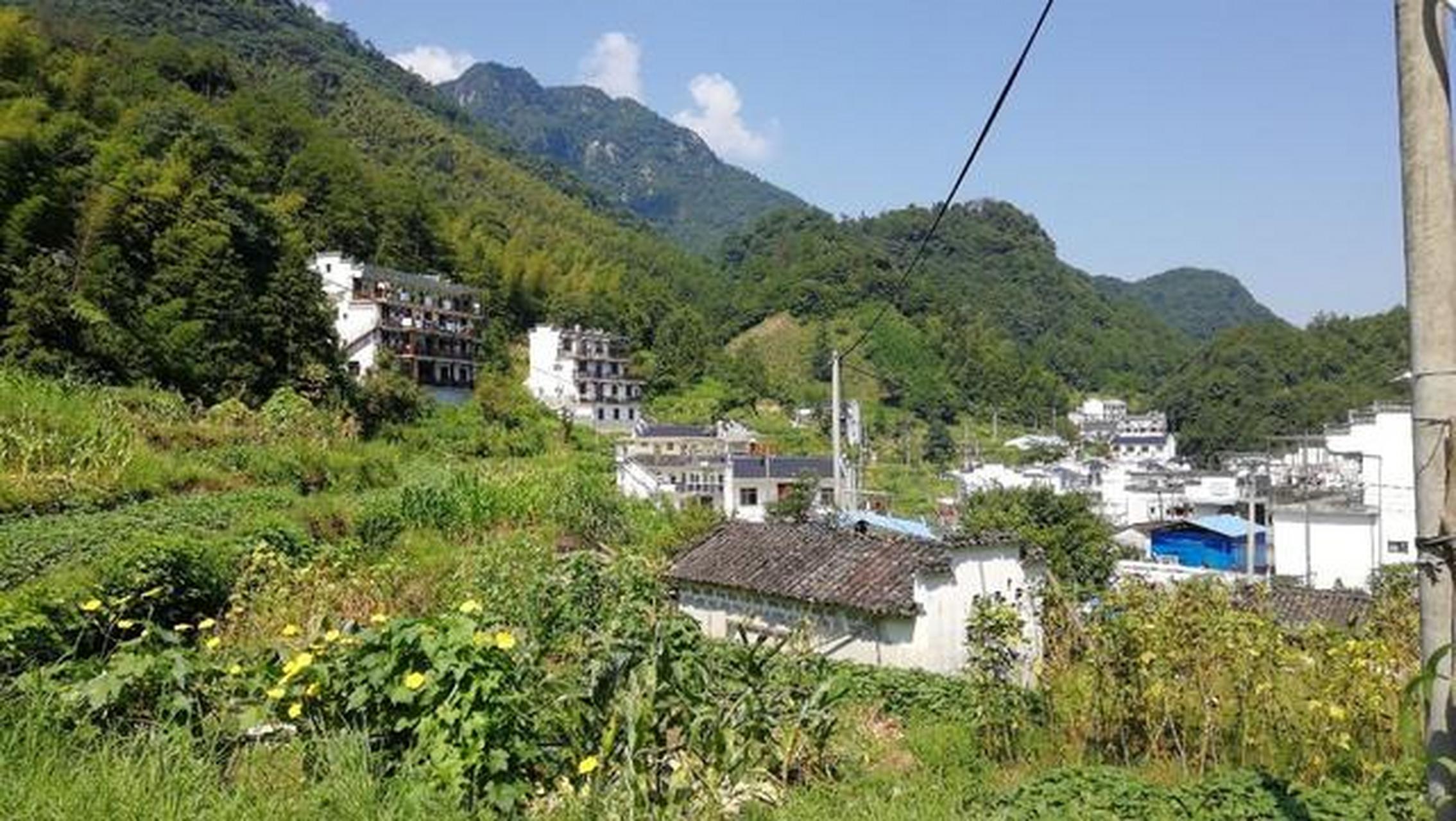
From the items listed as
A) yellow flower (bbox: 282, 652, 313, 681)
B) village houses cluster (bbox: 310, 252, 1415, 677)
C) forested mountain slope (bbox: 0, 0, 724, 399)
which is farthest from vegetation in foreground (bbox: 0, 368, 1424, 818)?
forested mountain slope (bbox: 0, 0, 724, 399)

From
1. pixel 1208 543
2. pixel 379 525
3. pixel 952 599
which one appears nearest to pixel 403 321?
pixel 379 525

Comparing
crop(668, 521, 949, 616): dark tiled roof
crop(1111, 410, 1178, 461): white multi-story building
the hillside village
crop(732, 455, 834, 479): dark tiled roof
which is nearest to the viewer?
the hillside village

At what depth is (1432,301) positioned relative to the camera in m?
2.10

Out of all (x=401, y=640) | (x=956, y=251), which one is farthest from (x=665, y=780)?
(x=956, y=251)

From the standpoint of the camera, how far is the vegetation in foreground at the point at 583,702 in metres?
3.17

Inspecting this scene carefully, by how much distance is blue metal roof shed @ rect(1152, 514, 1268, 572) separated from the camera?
35.0m

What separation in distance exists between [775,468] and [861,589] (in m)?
27.6

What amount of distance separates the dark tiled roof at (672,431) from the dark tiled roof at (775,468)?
22.5 feet

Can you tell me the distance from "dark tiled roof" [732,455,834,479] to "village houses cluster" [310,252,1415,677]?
4.1 inches

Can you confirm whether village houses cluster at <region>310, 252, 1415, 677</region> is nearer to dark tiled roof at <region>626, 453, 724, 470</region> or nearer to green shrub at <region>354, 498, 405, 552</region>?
dark tiled roof at <region>626, 453, 724, 470</region>

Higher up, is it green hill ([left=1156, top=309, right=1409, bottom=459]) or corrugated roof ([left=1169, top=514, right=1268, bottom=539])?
green hill ([left=1156, top=309, right=1409, bottom=459])

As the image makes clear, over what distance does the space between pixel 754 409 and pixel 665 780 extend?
2296 inches

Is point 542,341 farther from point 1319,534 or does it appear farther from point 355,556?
point 355,556

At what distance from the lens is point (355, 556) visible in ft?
35.2
